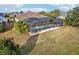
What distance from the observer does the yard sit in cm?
422

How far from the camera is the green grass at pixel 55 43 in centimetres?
421

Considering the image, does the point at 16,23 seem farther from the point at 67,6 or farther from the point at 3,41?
the point at 67,6

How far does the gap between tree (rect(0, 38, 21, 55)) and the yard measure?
36 millimetres

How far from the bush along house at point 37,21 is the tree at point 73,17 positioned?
70 millimetres

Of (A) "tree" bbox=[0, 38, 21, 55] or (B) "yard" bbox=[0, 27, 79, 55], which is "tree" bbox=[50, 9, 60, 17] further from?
(A) "tree" bbox=[0, 38, 21, 55]

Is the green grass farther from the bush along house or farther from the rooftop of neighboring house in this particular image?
the rooftop of neighboring house

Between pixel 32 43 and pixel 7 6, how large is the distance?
39cm

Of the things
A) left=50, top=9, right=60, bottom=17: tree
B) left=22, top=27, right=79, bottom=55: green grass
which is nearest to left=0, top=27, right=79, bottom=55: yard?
left=22, top=27, right=79, bottom=55: green grass

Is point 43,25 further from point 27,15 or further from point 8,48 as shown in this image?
point 8,48

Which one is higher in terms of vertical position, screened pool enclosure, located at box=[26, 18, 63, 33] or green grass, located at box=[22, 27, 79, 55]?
screened pool enclosure, located at box=[26, 18, 63, 33]

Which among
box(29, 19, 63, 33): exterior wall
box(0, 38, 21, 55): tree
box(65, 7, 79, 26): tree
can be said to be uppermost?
box(65, 7, 79, 26): tree
